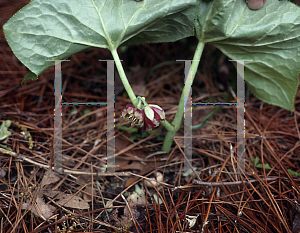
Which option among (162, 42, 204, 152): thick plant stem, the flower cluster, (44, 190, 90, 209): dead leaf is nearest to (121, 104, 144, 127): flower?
the flower cluster

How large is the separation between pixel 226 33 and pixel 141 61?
94cm

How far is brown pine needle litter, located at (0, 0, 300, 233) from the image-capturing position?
1007mm

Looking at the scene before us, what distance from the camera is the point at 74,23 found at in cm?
99

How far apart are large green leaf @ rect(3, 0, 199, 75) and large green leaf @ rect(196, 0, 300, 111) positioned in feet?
0.41

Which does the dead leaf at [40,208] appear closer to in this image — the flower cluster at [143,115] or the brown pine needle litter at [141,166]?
the brown pine needle litter at [141,166]

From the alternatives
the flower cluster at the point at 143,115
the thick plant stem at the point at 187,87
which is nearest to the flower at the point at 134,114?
the flower cluster at the point at 143,115

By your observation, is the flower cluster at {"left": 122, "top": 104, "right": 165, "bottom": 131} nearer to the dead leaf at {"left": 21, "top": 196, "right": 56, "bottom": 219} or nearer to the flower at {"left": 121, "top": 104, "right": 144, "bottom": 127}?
the flower at {"left": 121, "top": 104, "right": 144, "bottom": 127}

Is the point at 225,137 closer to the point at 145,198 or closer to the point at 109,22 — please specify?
the point at 145,198

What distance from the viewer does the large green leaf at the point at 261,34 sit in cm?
105

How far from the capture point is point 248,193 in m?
1.09

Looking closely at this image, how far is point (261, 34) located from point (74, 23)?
874 millimetres

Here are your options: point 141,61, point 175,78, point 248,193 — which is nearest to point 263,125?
point 248,193

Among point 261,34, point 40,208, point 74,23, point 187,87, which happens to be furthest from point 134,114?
point 261,34

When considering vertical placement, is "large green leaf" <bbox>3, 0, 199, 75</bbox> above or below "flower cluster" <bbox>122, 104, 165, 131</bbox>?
above
